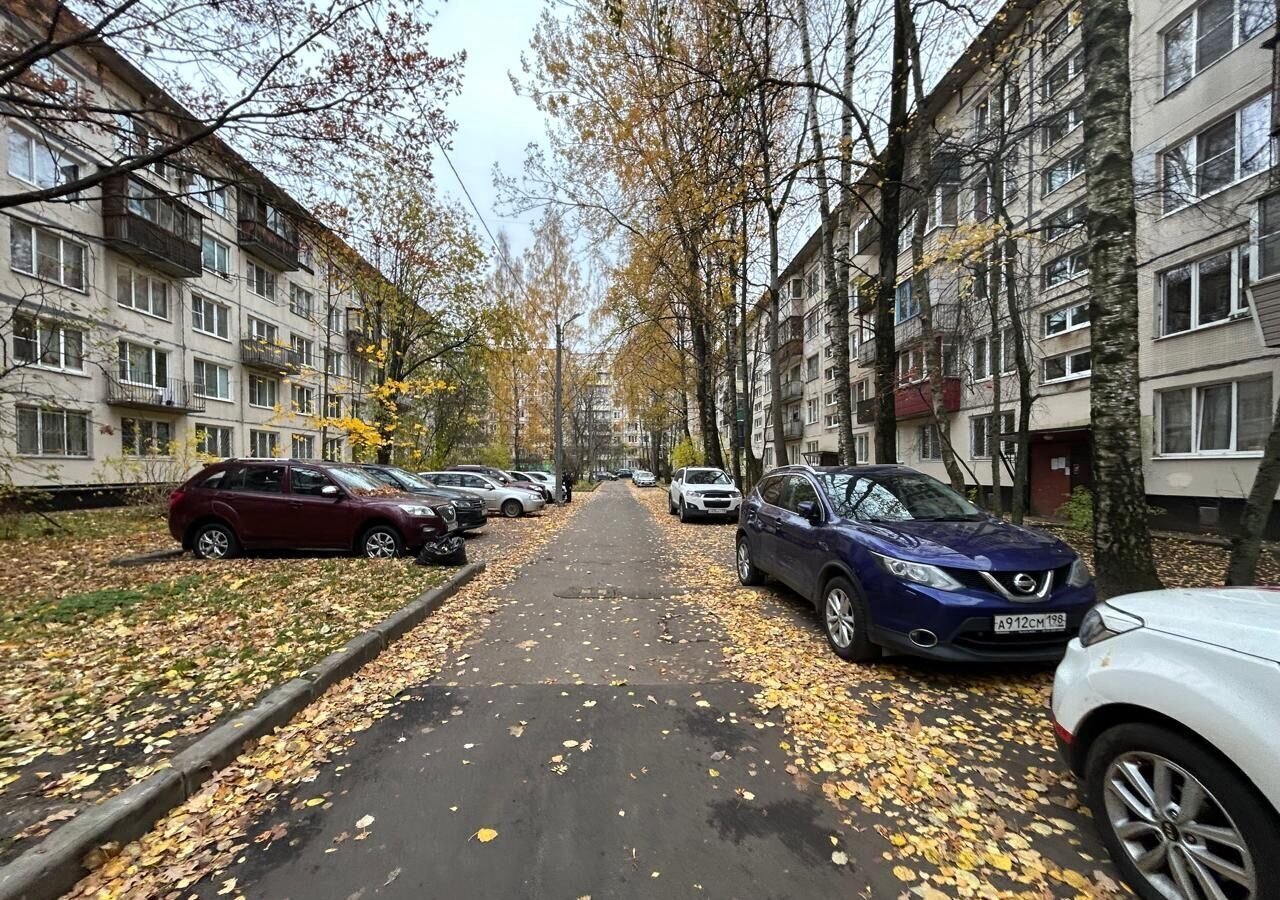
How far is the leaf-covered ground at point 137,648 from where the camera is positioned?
303 centimetres

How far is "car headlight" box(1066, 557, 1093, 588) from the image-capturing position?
424cm

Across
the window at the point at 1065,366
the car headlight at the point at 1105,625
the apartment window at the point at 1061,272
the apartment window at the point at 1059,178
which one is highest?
the apartment window at the point at 1059,178

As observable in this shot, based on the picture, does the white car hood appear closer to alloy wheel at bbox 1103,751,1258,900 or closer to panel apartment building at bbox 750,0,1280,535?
alloy wheel at bbox 1103,751,1258,900

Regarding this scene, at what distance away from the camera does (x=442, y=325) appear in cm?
2356

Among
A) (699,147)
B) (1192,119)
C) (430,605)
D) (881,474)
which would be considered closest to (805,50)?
(699,147)

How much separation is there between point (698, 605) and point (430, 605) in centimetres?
315

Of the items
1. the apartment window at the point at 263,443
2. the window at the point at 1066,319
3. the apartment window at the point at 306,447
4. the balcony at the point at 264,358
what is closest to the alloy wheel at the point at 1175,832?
the window at the point at 1066,319

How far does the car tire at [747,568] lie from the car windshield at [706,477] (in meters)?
10.7

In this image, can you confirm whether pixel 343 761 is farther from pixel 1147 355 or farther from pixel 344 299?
pixel 344 299

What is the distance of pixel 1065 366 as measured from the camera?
16.8m

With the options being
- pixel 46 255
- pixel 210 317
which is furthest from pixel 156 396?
pixel 46 255

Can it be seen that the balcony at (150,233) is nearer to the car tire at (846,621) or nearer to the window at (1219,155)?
the car tire at (846,621)

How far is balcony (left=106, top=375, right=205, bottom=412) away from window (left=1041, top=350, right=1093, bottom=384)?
29.9 meters

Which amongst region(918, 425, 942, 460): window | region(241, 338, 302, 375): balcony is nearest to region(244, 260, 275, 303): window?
region(241, 338, 302, 375): balcony
